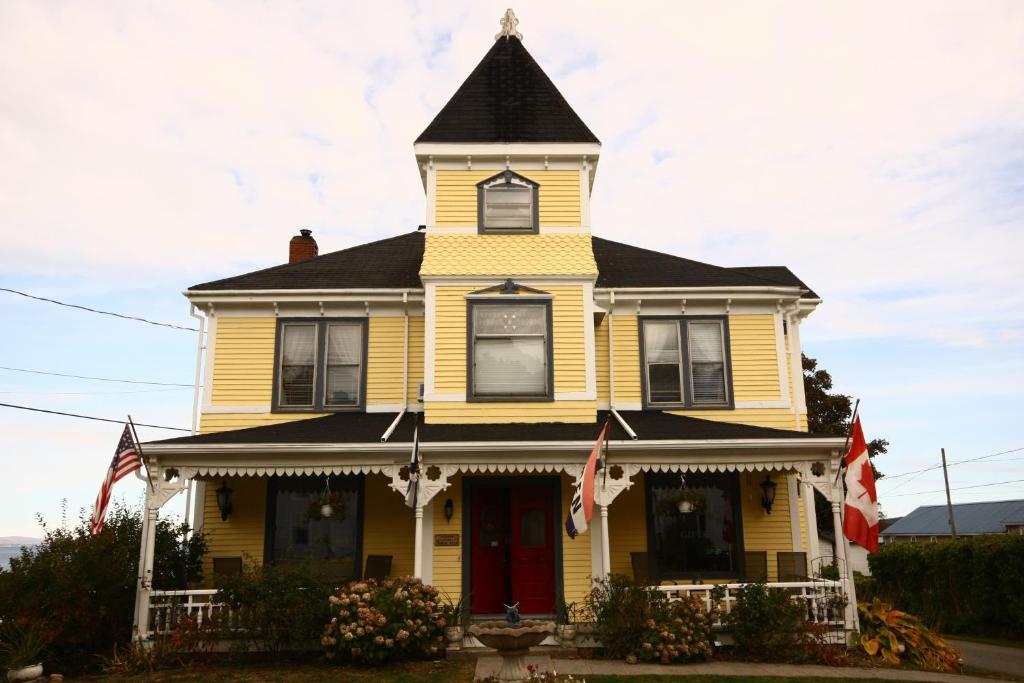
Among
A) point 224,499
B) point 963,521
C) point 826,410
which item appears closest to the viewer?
point 224,499

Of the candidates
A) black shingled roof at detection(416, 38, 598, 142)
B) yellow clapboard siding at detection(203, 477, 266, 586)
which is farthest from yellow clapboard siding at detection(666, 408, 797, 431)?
yellow clapboard siding at detection(203, 477, 266, 586)

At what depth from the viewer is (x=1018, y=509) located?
51656mm

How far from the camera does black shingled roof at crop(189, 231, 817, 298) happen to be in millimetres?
15148

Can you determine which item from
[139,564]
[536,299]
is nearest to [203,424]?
[139,564]

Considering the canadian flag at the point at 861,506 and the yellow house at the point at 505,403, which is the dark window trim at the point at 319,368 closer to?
the yellow house at the point at 505,403

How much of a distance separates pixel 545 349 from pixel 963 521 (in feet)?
175

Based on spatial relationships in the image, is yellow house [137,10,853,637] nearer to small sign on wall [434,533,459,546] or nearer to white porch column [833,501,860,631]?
small sign on wall [434,533,459,546]

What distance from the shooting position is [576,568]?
12773mm

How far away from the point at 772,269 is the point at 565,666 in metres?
10.6

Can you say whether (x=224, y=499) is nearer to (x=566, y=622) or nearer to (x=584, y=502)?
(x=566, y=622)

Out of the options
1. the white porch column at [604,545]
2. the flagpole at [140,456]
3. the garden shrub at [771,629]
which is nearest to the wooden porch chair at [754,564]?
the garden shrub at [771,629]

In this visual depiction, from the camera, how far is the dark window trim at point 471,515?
12.7m

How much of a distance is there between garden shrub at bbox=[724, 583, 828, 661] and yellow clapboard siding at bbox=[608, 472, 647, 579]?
2577 mm

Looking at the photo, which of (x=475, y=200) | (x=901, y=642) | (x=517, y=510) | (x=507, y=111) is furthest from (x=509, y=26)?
(x=901, y=642)
